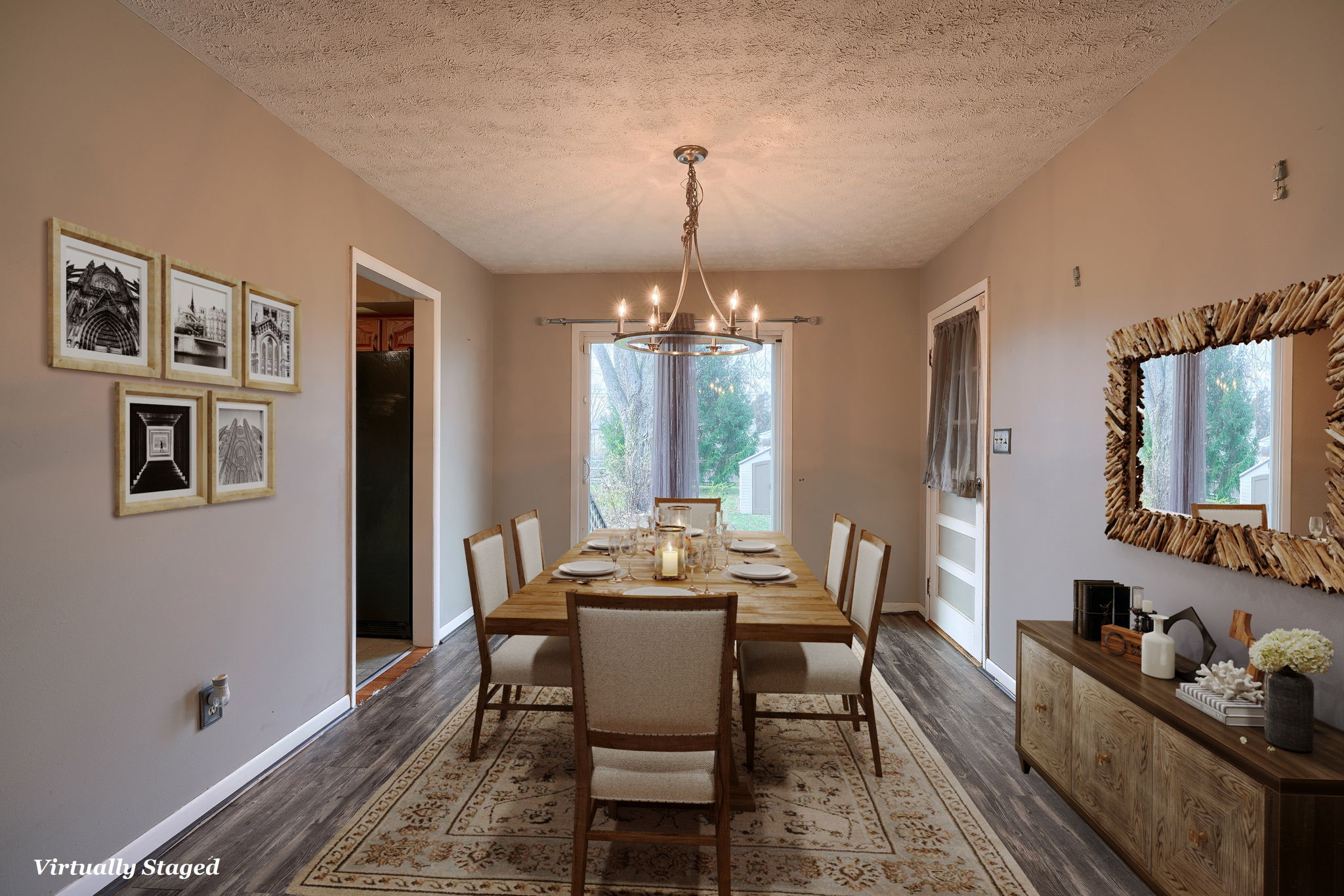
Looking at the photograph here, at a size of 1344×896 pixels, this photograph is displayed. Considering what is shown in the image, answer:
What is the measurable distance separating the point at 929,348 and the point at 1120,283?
2.29 metres

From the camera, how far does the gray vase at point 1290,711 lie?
1.46 m

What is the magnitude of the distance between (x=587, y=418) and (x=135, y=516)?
3396 millimetres

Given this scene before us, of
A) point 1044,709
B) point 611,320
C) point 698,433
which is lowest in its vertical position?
point 1044,709

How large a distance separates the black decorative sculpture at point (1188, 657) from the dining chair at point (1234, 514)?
29cm

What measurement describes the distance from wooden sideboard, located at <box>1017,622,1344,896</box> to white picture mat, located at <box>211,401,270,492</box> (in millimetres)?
2967

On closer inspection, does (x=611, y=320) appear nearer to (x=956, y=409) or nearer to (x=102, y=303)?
(x=956, y=409)

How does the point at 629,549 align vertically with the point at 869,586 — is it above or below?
above

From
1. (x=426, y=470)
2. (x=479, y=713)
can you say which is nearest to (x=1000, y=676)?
(x=479, y=713)

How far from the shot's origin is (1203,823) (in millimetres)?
1584

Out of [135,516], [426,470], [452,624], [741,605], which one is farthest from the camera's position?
[452,624]

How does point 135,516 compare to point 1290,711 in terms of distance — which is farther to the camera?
point 135,516

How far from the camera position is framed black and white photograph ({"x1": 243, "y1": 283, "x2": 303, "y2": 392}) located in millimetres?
2492

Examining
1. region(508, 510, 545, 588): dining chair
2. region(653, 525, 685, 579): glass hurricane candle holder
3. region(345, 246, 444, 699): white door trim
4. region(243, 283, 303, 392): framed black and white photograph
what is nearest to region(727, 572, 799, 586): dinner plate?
region(653, 525, 685, 579): glass hurricane candle holder

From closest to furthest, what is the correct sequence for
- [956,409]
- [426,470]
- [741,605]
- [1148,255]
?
[741,605], [1148,255], [426,470], [956,409]
